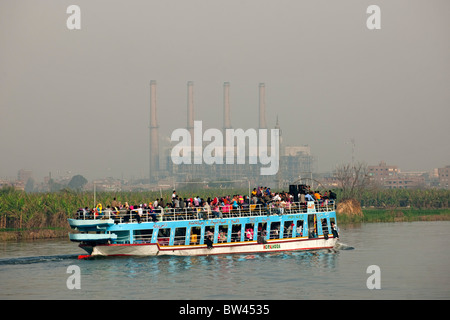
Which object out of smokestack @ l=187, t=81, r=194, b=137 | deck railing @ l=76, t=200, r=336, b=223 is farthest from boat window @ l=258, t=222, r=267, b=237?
smokestack @ l=187, t=81, r=194, b=137

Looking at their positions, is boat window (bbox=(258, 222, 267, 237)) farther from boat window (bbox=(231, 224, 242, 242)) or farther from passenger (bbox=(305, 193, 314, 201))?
passenger (bbox=(305, 193, 314, 201))

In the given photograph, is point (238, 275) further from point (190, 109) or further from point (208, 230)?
point (190, 109)

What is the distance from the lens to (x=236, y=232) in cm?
4838

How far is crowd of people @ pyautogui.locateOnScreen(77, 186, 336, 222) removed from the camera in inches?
1793

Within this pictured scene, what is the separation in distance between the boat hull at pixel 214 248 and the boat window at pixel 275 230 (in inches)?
17.0

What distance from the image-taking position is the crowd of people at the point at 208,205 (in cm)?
4553

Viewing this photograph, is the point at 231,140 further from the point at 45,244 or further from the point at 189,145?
the point at 45,244

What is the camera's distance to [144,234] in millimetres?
46188

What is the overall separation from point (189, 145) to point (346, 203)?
111205 millimetres

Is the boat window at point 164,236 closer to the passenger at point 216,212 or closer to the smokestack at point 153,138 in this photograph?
the passenger at point 216,212

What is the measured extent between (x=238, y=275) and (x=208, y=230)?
871cm

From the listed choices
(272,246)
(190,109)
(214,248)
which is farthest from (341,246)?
(190,109)

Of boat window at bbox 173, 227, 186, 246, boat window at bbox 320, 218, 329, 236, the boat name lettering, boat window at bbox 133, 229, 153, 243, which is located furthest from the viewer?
boat window at bbox 320, 218, 329, 236
